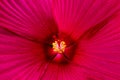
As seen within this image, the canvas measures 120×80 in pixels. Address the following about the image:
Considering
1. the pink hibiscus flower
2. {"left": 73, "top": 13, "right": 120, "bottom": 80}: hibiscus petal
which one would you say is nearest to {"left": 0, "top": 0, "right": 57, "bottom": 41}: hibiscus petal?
the pink hibiscus flower

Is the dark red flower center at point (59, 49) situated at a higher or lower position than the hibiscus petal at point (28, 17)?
lower

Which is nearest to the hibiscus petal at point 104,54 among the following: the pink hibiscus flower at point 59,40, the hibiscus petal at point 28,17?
the pink hibiscus flower at point 59,40

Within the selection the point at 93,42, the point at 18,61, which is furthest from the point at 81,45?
the point at 18,61

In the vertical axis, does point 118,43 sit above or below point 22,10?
below

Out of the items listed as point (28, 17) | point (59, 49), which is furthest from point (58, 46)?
point (28, 17)

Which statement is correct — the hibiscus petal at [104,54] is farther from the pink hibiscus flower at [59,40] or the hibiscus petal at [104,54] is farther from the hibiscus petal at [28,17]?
the hibiscus petal at [28,17]

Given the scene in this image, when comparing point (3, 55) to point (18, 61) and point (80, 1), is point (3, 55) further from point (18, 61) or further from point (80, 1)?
point (80, 1)

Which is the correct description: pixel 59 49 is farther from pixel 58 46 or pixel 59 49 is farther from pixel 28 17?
pixel 28 17
